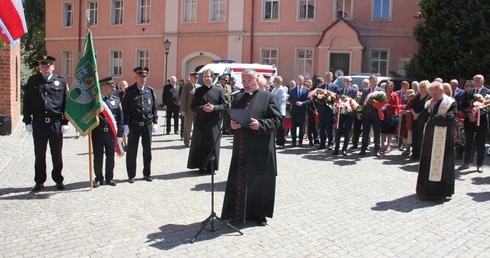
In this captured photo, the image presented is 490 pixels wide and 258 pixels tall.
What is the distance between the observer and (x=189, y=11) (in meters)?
32.7

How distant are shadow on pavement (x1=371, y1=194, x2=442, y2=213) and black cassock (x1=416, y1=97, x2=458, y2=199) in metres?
0.16

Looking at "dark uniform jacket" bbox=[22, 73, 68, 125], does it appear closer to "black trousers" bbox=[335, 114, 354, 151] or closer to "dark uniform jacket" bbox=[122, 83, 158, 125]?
"dark uniform jacket" bbox=[122, 83, 158, 125]

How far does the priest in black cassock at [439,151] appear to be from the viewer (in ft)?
26.8

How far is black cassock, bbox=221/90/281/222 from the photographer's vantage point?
6.40 meters

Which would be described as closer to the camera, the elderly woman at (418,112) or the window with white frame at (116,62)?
the elderly woman at (418,112)

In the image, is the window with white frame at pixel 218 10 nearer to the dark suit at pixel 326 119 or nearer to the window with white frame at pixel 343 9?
the window with white frame at pixel 343 9

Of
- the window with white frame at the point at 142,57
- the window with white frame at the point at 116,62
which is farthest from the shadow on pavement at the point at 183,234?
the window with white frame at the point at 116,62

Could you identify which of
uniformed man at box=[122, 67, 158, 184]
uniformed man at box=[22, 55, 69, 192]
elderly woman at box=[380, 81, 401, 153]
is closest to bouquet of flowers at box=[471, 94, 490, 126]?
elderly woman at box=[380, 81, 401, 153]

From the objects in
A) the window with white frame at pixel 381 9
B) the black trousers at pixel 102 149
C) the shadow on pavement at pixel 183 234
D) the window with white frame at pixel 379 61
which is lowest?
the shadow on pavement at pixel 183 234

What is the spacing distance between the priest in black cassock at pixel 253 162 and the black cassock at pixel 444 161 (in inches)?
123

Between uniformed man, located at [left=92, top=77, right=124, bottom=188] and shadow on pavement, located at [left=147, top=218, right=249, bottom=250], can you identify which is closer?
shadow on pavement, located at [left=147, top=218, right=249, bottom=250]

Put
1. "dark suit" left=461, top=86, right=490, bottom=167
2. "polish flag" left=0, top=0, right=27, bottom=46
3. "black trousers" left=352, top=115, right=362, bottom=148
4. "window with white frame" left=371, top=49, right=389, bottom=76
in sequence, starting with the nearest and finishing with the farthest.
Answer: "polish flag" left=0, top=0, right=27, bottom=46 < "dark suit" left=461, top=86, right=490, bottom=167 < "black trousers" left=352, top=115, right=362, bottom=148 < "window with white frame" left=371, top=49, right=389, bottom=76

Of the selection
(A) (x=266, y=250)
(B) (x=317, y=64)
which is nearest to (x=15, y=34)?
(A) (x=266, y=250)

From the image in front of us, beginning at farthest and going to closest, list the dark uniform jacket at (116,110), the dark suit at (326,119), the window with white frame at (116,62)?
1. the window with white frame at (116,62)
2. the dark suit at (326,119)
3. the dark uniform jacket at (116,110)
